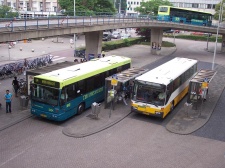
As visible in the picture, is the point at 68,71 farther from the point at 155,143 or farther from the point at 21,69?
the point at 21,69

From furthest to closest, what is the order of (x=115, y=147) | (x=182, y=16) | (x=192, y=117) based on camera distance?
(x=182, y=16), (x=192, y=117), (x=115, y=147)

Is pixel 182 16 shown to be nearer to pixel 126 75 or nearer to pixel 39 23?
pixel 39 23

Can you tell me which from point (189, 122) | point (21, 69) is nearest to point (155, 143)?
point (189, 122)

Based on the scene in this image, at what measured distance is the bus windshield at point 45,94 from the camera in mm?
15864

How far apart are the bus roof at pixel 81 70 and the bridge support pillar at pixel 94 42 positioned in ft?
28.9

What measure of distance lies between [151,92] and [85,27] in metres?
12.1

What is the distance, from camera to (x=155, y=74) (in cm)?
1841

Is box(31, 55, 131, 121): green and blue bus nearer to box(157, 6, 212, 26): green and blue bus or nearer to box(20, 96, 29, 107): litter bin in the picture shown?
box(20, 96, 29, 107): litter bin

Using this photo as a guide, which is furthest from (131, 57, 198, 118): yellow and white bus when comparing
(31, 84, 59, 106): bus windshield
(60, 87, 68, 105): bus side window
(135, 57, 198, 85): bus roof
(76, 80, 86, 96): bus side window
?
(31, 84, 59, 106): bus windshield

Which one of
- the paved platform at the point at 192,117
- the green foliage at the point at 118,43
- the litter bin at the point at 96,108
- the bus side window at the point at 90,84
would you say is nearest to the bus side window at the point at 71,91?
the litter bin at the point at 96,108

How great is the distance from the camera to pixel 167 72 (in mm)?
19109

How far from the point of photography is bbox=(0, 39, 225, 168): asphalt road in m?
12.8

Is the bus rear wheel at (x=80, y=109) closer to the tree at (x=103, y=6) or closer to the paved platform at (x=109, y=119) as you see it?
the paved platform at (x=109, y=119)

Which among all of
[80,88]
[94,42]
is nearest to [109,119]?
[80,88]
